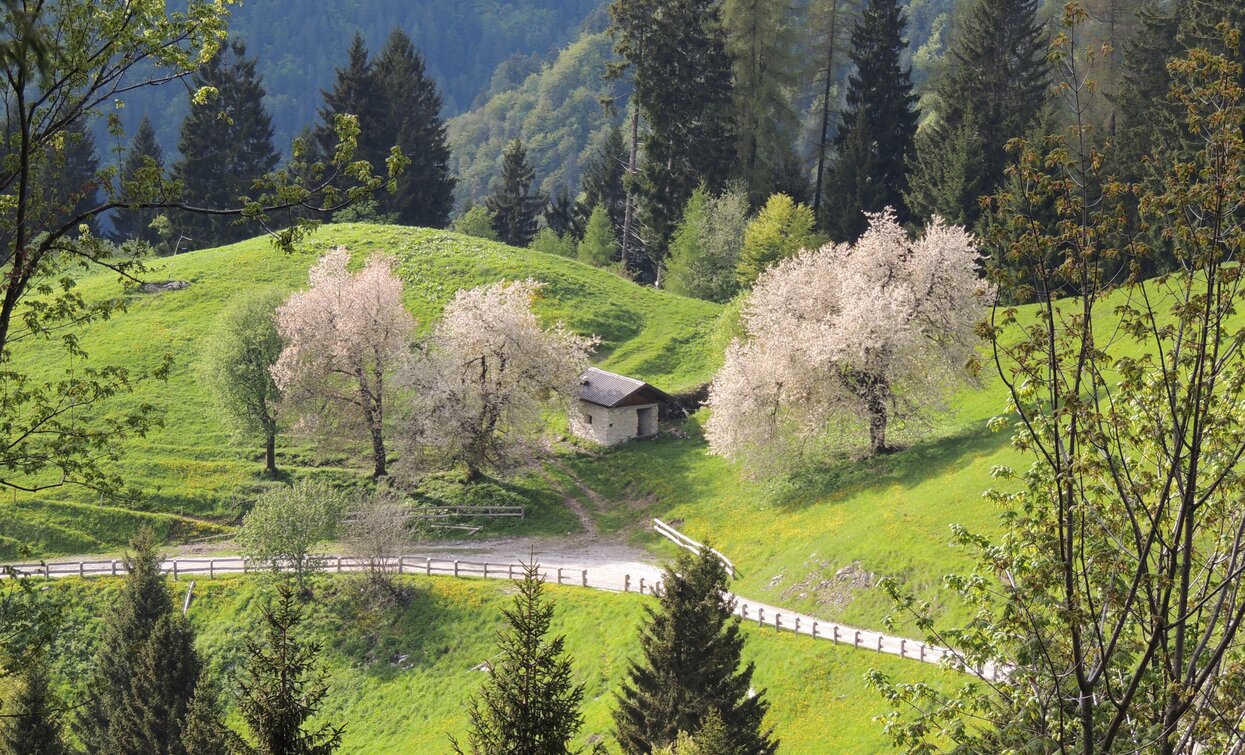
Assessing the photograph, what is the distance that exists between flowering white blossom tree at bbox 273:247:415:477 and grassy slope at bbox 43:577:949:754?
34.1 feet

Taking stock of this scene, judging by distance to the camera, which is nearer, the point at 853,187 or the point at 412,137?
the point at 853,187

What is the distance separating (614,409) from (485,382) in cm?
659

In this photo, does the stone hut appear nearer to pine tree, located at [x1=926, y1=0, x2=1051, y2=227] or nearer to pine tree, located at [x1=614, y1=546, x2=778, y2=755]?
pine tree, located at [x1=926, y1=0, x2=1051, y2=227]

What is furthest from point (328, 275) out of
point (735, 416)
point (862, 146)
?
point (862, 146)

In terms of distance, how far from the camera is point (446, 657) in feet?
135

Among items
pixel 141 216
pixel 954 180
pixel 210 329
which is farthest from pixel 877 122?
pixel 141 216

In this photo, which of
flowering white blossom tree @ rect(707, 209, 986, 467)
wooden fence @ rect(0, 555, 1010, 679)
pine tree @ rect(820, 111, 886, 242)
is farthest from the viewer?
pine tree @ rect(820, 111, 886, 242)

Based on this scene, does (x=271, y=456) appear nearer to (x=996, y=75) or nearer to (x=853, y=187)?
(x=853, y=187)

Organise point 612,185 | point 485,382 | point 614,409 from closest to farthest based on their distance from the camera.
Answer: point 485,382 < point 614,409 < point 612,185

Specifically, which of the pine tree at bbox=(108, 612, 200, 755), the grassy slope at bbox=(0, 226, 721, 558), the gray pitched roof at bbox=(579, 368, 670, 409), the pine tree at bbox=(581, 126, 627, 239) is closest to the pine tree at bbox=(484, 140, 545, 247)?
the pine tree at bbox=(581, 126, 627, 239)

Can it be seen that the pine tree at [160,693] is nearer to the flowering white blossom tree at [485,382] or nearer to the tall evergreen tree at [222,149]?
Answer: the flowering white blossom tree at [485,382]

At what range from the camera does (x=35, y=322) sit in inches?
487

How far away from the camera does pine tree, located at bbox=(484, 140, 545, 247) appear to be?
106062 millimetres

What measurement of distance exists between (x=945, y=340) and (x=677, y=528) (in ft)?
43.8
